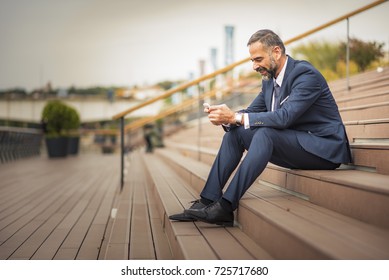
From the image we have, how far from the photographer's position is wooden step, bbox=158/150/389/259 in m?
1.08

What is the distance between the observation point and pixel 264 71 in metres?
1.96

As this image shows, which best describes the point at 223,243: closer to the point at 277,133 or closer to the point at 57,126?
the point at 277,133

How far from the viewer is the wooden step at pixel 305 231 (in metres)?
1.08

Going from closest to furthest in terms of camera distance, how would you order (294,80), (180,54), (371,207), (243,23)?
(371,207), (294,80), (243,23), (180,54)

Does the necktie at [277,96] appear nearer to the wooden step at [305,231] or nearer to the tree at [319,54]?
the wooden step at [305,231]

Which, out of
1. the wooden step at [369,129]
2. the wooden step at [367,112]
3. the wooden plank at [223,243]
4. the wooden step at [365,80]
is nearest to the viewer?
the wooden plank at [223,243]

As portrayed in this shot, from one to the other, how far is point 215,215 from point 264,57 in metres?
0.82

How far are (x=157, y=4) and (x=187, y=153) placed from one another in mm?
2492

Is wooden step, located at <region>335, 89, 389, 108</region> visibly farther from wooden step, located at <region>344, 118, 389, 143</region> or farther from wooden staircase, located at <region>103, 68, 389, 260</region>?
wooden step, located at <region>344, 118, 389, 143</region>

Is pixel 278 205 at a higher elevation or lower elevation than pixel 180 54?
lower

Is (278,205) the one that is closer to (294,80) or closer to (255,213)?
(255,213)

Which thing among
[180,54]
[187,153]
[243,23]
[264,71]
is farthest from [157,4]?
[187,153]

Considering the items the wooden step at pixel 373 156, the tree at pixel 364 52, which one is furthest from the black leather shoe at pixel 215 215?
the tree at pixel 364 52

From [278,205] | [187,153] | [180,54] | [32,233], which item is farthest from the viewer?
[187,153]
